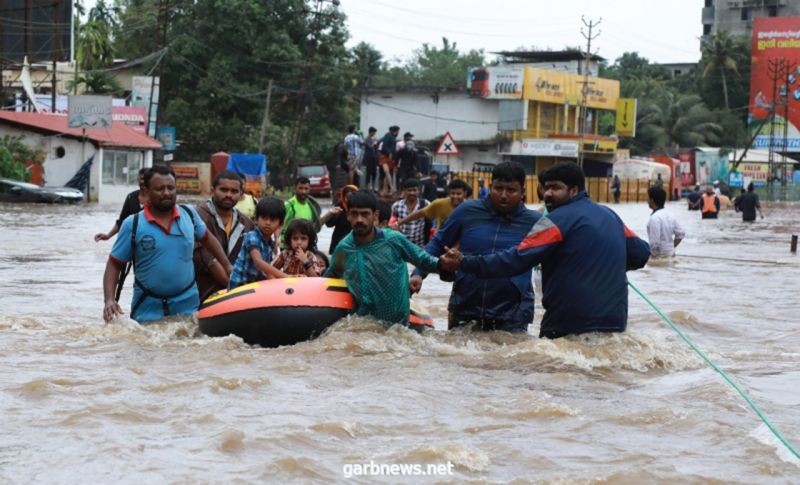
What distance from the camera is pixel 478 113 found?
72.4m

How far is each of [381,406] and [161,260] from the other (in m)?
2.37

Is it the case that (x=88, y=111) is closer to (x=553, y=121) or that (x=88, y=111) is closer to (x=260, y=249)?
(x=553, y=121)

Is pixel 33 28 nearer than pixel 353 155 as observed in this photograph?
No

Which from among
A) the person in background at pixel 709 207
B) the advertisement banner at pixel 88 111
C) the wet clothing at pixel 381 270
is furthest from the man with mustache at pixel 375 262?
the advertisement banner at pixel 88 111

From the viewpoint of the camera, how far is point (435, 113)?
71.8 m

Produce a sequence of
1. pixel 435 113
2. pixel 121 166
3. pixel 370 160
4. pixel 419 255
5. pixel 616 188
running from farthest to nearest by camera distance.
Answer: pixel 435 113, pixel 616 188, pixel 121 166, pixel 370 160, pixel 419 255

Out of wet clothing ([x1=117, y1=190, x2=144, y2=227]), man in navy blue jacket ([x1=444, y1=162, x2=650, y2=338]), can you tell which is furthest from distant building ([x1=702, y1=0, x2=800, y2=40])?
man in navy blue jacket ([x1=444, y1=162, x2=650, y2=338])

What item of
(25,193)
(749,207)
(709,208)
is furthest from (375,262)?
(709,208)

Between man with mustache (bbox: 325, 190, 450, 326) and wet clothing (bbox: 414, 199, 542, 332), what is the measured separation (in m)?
0.24

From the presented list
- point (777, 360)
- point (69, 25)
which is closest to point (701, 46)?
point (69, 25)

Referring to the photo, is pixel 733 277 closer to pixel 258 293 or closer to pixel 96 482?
pixel 258 293

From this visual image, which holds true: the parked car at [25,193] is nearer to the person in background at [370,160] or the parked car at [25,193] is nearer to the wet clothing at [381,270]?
the person in background at [370,160]

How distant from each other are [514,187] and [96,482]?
163 inches

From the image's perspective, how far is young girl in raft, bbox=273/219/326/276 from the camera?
1024 centimetres
